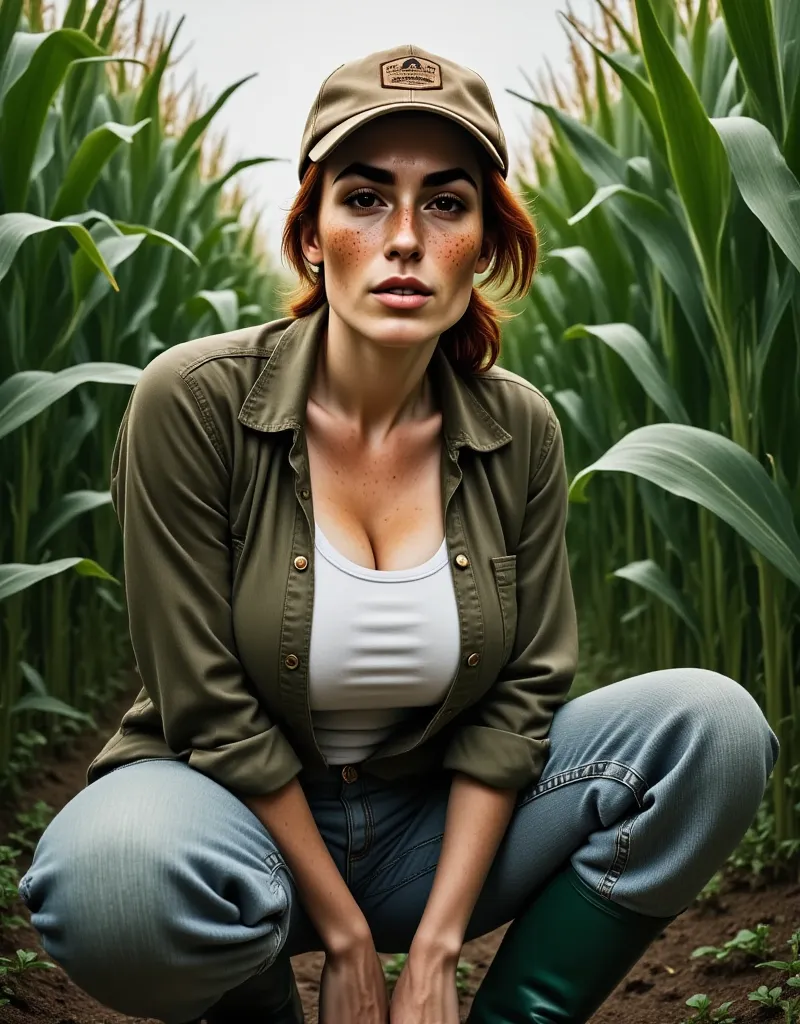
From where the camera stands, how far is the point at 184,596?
103 centimetres

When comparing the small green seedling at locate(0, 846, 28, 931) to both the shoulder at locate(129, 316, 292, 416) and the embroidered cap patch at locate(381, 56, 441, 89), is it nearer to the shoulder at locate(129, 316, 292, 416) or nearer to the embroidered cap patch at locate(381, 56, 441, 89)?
the shoulder at locate(129, 316, 292, 416)

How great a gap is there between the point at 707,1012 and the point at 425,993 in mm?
450

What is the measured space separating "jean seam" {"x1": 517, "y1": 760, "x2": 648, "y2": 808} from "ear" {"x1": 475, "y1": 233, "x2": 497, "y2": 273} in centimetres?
48

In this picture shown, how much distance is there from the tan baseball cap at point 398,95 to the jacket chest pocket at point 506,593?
0.37 meters

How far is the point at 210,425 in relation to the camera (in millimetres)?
1066

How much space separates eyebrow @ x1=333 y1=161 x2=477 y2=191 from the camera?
1062 mm

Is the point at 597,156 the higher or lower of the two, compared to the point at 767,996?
higher

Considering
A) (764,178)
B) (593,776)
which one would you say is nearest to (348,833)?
(593,776)

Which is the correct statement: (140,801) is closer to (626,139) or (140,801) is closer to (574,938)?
(574,938)

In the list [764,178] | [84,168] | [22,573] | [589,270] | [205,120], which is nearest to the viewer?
[764,178]

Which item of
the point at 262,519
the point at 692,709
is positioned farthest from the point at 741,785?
the point at 262,519

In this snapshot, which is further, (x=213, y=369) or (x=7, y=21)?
(x=7, y=21)

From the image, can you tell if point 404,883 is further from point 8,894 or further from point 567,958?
point 8,894

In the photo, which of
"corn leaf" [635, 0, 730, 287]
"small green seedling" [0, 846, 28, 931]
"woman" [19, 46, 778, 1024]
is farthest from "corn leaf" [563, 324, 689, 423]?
"small green seedling" [0, 846, 28, 931]
